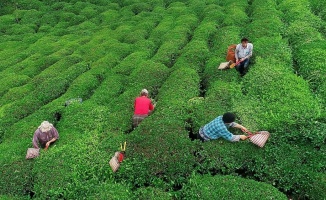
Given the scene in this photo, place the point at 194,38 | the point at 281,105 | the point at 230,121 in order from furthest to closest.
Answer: the point at 194,38 < the point at 281,105 < the point at 230,121

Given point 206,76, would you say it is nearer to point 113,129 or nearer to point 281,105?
point 281,105

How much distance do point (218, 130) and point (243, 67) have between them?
21.6 ft

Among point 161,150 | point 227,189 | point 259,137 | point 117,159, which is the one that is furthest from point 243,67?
point 117,159

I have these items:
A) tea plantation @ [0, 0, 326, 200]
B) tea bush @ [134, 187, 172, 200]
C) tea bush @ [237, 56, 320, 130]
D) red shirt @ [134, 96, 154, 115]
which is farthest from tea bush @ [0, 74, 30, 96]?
tea bush @ [237, 56, 320, 130]

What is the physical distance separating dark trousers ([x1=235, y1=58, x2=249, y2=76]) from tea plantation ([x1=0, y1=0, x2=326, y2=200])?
40cm

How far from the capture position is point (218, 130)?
1338 centimetres

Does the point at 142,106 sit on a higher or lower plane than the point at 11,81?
higher

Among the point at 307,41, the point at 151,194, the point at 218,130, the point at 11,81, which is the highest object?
the point at 307,41

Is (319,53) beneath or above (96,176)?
above

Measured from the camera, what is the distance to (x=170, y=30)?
85.8 ft

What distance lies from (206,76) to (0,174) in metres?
11.8

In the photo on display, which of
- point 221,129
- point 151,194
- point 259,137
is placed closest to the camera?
point 151,194

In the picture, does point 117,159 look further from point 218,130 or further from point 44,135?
point 218,130

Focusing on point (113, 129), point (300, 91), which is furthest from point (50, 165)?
point (300, 91)
